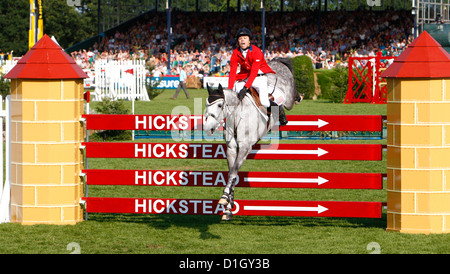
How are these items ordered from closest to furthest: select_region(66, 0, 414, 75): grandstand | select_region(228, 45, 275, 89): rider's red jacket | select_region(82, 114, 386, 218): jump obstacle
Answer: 1. select_region(228, 45, 275, 89): rider's red jacket
2. select_region(82, 114, 386, 218): jump obstacle
3. select_region(66, 0, 414, 75): grandstand

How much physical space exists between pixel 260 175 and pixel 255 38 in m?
44.5

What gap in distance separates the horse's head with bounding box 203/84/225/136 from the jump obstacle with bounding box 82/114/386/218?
0.84 meters

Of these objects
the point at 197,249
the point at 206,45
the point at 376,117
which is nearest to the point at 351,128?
the point at 376,117

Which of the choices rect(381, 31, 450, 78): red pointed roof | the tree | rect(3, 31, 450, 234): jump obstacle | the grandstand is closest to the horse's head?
rect(3, 31, 450, 234): jump obstacle

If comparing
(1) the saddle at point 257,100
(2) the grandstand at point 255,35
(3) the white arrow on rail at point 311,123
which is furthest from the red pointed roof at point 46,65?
(2) the grandstand at point 255,35

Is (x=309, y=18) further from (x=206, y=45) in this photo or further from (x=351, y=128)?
(x=351, y=128)

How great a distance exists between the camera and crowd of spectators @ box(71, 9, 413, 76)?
149ft

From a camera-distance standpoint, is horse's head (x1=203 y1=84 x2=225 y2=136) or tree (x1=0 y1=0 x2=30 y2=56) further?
tree (x1=0 y1=0 x2=30 y2=56)

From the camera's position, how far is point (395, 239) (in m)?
8.50

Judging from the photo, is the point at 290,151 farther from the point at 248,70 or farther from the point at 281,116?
the point at 248,70

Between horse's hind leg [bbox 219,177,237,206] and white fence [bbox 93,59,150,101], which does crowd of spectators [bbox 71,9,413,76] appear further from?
horse's hind leg [bbox 219,177,237,206]

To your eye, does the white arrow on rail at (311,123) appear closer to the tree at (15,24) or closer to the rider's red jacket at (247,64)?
the rider's red jacket at (247,64)

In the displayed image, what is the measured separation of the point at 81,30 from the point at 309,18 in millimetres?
31803

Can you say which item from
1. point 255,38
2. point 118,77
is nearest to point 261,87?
point 118,77
